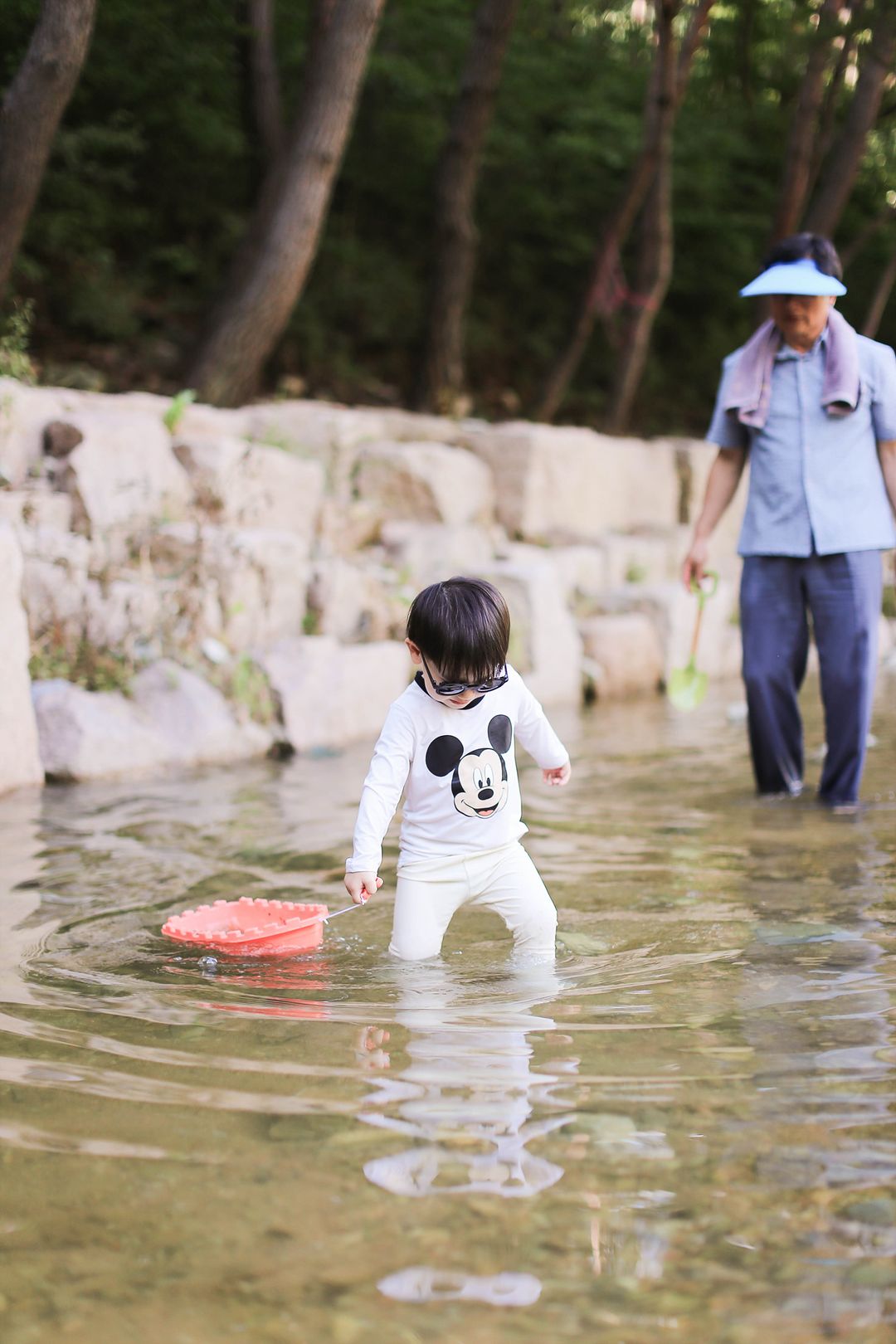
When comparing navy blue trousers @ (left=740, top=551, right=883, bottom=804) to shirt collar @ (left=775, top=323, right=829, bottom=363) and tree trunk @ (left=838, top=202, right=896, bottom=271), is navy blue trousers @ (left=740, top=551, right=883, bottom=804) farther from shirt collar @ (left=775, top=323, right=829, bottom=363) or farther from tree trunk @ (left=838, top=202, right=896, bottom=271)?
tree trunk @ (left=838, top=202, right=896, bottom=271)

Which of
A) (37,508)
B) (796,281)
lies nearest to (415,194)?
(37,508)

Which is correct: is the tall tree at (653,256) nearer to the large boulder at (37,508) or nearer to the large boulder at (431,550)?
the large boulder at (431,550)

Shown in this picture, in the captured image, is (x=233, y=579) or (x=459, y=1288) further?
(x=233, y=579)

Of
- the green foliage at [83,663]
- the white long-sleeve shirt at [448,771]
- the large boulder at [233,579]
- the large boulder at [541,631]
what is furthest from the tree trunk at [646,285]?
the white long-sleeve shirt at [448,771]

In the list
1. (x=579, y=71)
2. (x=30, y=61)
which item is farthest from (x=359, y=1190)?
(x=579, y=71)

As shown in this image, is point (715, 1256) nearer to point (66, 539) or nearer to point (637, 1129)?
point (637, 1129)

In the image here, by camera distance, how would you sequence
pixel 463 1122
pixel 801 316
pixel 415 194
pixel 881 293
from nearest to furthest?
pixel 463 1122
pixel 801 316
pixel 415 194
pixel 881 293

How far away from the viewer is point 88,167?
13875 millimetres

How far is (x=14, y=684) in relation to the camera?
19.8ft

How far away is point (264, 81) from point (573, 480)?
5.10 m

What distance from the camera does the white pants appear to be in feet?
11.3

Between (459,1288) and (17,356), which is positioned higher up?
(17,356)

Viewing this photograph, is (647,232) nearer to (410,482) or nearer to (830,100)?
(830,100)

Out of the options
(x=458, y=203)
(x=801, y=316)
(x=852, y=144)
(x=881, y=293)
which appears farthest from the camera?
(x=881, y=293)
